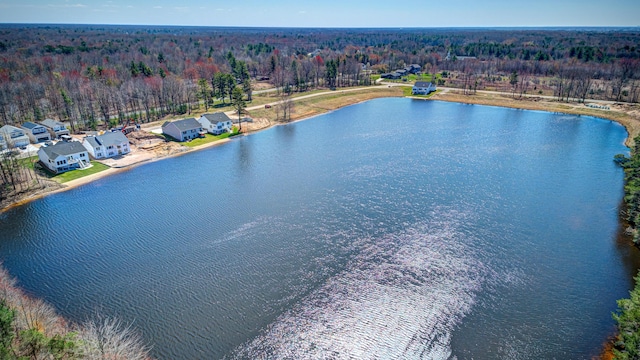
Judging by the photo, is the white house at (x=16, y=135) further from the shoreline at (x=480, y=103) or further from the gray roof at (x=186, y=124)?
the gray roof at (x=186, y=124)

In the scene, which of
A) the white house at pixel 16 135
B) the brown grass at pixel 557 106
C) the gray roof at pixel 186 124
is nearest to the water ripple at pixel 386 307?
the gray roof at pixel 186 124

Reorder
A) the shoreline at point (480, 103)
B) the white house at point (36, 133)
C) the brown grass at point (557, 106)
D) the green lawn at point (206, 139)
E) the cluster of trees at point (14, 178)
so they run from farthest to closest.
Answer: the brown grass at point (557, 106), the green lawn at point (206, 139), the white house at point (36, 133), the shoreline at point (480, 103), the cluster of trees at point (14, 178)

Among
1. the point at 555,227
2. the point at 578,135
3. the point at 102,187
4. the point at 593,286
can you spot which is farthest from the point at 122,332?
the point at 578,135

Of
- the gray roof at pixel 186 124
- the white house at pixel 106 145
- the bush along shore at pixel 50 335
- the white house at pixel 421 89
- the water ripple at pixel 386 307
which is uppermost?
the white house at pixel 421 89

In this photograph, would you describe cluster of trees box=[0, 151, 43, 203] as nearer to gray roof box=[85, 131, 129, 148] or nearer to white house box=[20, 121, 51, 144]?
gray roof box=[85, 131, 129, 148]

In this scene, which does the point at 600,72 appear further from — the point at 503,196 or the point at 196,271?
the point at 196,271

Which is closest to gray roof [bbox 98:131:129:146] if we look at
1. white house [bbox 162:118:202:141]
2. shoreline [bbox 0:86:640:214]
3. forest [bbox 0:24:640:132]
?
shoreline [bbox 0:86:640:214]

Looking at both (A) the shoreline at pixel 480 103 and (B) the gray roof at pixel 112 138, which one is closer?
(A) the shoreline at pixel 480 103
